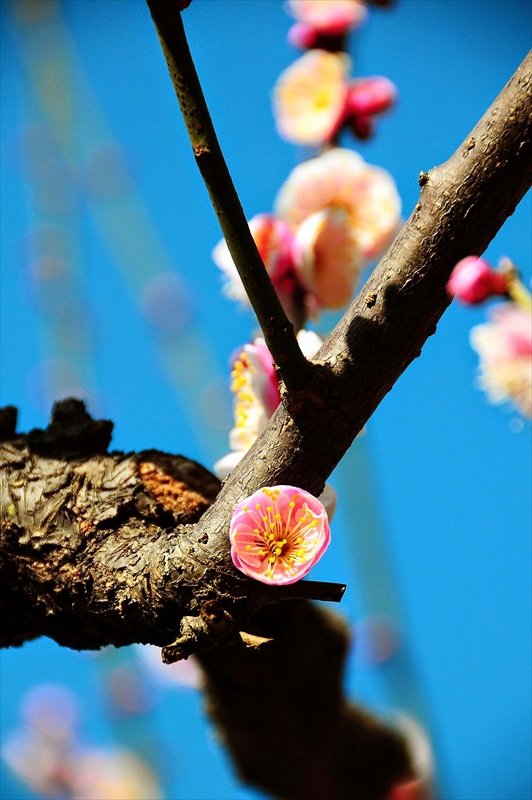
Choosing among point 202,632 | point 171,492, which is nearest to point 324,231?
point 171,492

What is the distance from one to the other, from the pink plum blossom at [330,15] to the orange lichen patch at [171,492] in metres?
0.75

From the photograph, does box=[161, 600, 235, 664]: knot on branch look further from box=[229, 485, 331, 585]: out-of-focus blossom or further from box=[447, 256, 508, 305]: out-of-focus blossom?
box=[447, 256, 508, 305]: out-of-focus blossom

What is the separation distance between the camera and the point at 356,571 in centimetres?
83

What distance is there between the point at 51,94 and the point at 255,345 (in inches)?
26.7

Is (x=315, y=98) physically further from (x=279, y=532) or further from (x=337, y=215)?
(x=279, y=532)

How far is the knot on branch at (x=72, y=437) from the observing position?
0.82 m

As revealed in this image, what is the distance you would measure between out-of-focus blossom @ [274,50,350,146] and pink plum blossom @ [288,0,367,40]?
1.5 inches

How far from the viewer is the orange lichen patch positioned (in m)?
0.79

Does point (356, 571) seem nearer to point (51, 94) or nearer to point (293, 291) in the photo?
point (293, 291)

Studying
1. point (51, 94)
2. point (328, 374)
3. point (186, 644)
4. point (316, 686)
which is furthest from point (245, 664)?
point (51, 94)

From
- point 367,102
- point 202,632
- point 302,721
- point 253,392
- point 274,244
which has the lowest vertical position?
point 202,632

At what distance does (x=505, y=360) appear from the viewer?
3.22 ft

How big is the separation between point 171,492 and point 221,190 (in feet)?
1.33

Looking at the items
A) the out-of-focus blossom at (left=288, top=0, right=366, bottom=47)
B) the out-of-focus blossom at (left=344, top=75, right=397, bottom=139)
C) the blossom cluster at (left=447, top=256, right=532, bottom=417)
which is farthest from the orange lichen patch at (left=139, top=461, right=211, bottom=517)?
the out-of-focus blossom at (left=288, top=0, right=366, bottom=47)
